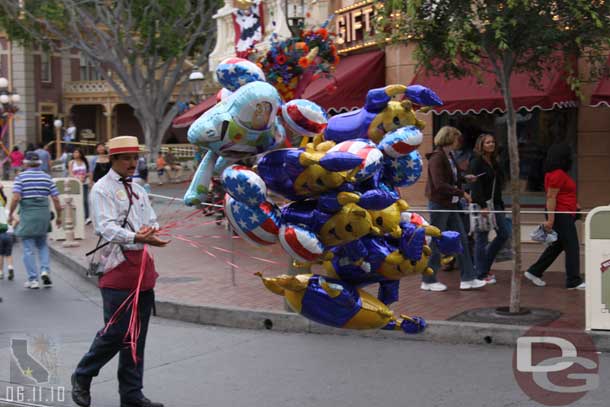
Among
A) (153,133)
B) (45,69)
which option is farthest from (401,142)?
(45,69)

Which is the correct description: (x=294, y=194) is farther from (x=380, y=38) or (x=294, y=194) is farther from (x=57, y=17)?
(x=57, y=17)

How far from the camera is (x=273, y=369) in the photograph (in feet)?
26.0

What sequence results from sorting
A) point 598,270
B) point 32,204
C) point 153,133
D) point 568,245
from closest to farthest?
point 598,270
point 568,245
point 32,204
point 153,133

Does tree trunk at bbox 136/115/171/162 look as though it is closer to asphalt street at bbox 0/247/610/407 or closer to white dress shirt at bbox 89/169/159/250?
asphalt street at bbox 0/247/610/407

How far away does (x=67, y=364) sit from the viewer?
8.14 m

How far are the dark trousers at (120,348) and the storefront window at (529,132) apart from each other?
8502 mm

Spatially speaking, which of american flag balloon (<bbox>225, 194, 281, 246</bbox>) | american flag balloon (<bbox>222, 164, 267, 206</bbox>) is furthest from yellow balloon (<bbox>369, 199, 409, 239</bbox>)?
american flag balloon (<bbox>222, 164, 267, 206</bbox>)

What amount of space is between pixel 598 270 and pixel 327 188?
3788 mm

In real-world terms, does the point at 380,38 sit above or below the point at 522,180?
above

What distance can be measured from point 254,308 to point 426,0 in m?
3.57

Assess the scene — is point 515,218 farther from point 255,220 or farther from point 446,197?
point 255,220

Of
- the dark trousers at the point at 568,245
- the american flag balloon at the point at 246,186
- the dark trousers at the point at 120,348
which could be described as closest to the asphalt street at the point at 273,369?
the dark trousers at the point at 120,348

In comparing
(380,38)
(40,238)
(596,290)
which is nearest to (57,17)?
(40,238)

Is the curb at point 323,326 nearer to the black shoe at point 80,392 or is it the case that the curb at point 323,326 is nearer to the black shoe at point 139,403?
the black shoe at point 139,403
